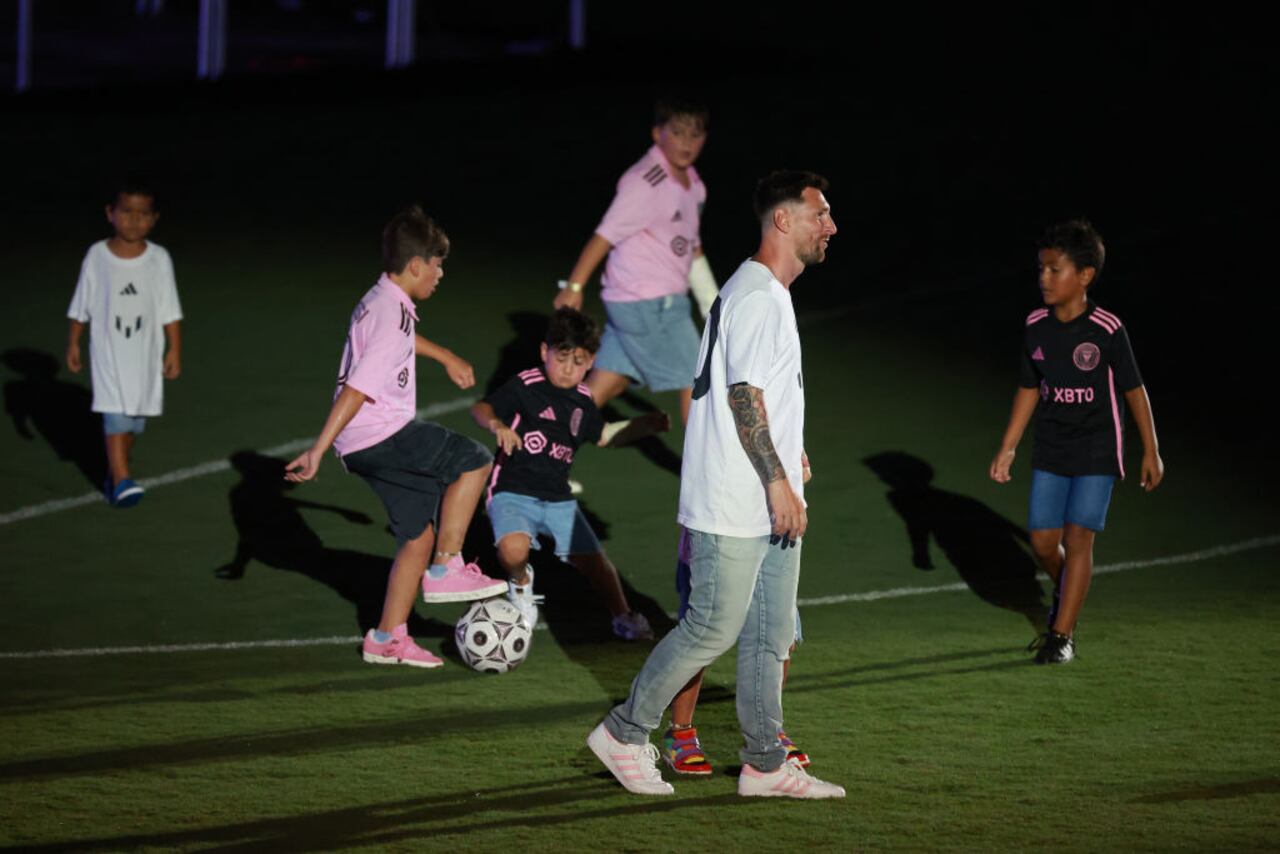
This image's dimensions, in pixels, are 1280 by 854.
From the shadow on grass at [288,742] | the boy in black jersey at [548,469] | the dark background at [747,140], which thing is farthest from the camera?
the dark background at [747,140]

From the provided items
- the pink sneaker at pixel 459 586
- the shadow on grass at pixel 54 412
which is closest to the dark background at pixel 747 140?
the shadow on grass at pixel 54 412

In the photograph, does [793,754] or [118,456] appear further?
[118,456]

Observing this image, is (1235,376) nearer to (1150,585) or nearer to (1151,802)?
(1150,585)

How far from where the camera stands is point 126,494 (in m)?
12.6

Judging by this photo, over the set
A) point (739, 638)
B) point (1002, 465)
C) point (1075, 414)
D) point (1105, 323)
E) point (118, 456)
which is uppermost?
point (1105, 323)

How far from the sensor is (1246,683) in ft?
30.9

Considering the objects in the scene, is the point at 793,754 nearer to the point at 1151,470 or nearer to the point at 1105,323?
the point at 1151,470

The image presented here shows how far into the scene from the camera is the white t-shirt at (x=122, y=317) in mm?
12430

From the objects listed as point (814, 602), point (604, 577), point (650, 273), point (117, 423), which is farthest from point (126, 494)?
point (814, 602)

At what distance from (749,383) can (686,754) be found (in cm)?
158

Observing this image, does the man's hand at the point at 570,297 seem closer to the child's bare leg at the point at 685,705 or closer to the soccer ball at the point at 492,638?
the soccer ball at the point at 492,638

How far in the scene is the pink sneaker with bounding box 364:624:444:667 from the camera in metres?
9.66

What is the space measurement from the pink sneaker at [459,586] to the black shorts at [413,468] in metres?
0.28

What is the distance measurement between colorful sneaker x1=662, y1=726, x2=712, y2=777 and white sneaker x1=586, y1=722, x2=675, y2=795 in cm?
24
